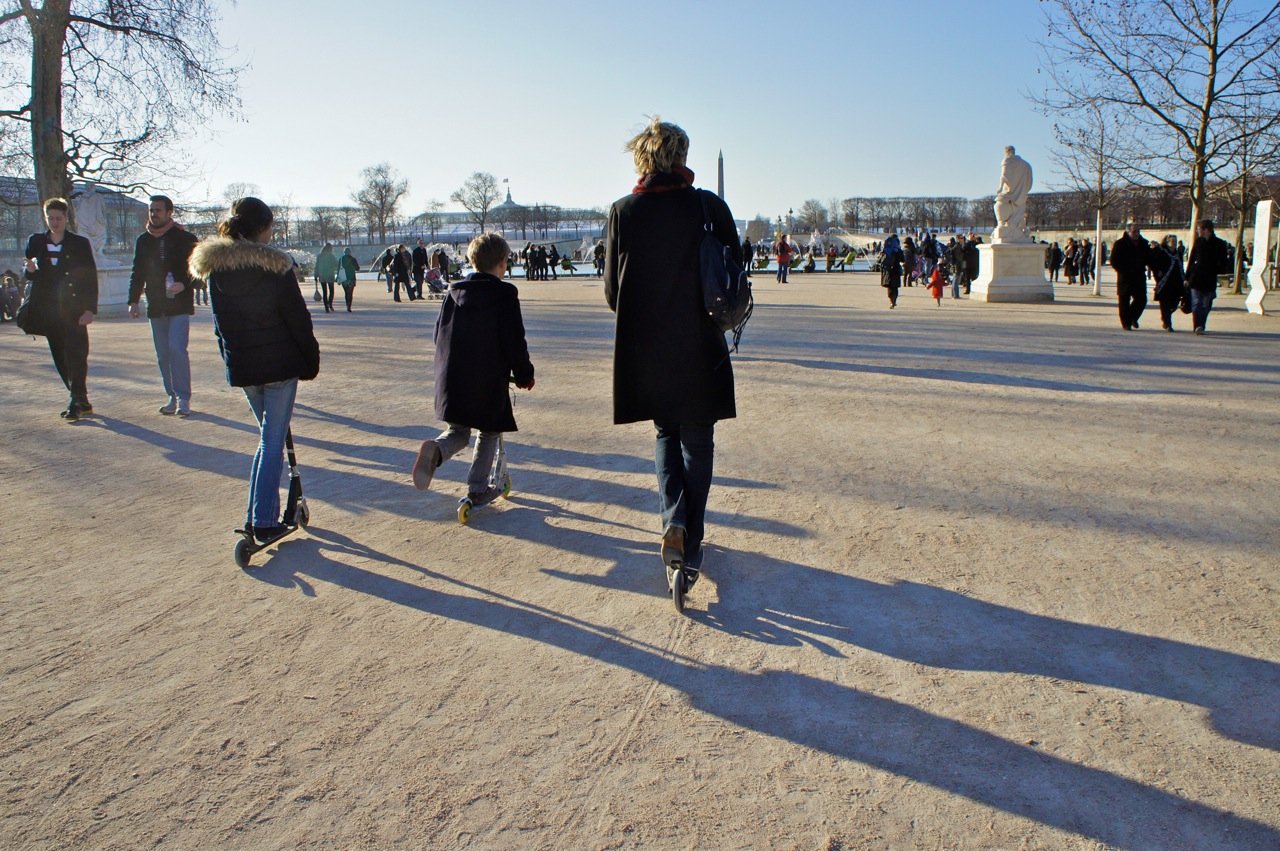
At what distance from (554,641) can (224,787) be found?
4.06 ft

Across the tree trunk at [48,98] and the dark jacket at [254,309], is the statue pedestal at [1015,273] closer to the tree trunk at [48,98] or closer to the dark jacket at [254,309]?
the dark jacket at [254,309]

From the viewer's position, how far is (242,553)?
430cm

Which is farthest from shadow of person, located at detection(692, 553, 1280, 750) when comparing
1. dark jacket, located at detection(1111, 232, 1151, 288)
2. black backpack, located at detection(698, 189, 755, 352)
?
dark jacket, located at detection(1111, 232, 1151, 288)

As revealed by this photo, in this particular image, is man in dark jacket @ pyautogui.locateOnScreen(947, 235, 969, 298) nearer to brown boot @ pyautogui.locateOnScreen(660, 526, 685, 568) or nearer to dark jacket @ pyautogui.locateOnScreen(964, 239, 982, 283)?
dark jacket @ pyautogui.locateOnScreen(964, 239, 982, 283)

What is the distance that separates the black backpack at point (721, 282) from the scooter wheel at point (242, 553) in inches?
95.0

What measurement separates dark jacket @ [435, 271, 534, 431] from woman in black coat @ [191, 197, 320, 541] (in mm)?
720

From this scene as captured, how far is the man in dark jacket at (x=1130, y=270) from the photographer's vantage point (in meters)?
Result: 14.2

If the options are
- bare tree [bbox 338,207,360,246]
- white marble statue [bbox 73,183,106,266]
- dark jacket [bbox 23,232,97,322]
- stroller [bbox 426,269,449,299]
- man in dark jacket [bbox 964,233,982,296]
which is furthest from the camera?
bare tree [bbox 338,207,360,246]

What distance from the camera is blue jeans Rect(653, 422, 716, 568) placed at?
12.5 ft

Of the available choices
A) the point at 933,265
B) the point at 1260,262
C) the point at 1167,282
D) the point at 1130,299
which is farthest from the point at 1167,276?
the point at 933,265

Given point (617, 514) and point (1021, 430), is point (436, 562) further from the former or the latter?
point (1021, 430)

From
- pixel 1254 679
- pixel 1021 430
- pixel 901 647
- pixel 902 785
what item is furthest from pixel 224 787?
pixel 1021 430

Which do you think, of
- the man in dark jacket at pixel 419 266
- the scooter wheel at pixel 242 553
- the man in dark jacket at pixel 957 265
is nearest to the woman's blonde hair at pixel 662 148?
the scooter wheel at pixel 242 553

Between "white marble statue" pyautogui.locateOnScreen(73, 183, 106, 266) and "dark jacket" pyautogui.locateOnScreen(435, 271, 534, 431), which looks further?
"white marble statue" pyautogui.locateOnScreen(73, 183, 106, 266)
